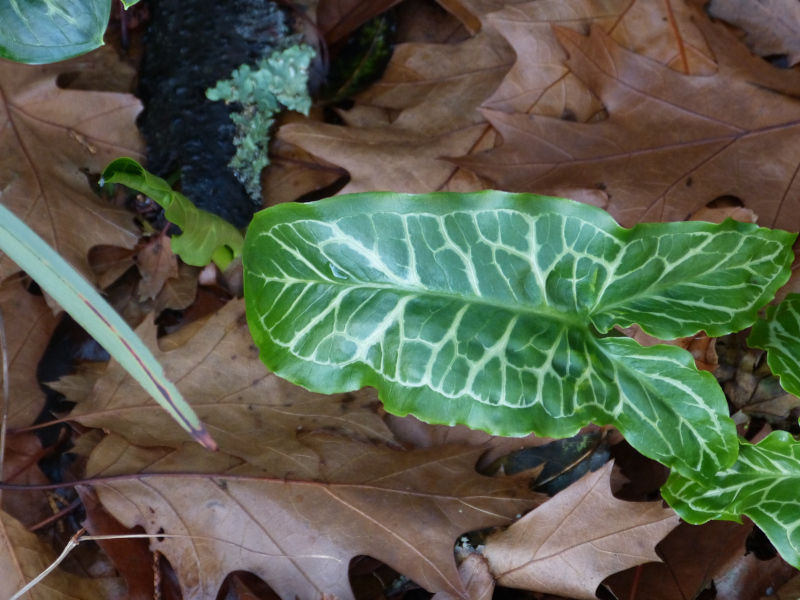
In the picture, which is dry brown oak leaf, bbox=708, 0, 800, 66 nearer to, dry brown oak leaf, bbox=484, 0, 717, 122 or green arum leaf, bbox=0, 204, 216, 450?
dry brown oak leaf, bbox=484, 0, 717, 122

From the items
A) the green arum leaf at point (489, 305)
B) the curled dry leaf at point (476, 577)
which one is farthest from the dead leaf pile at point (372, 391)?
the green arum leaf at point (489, 305)

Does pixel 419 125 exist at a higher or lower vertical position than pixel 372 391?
higher

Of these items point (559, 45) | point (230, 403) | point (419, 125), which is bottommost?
point (230, 403)

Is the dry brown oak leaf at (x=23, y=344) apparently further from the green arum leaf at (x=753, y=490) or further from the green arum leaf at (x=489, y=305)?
the green arum leaf at (x=753, y=490)

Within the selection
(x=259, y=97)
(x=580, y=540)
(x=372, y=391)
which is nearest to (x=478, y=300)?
(x=372, y=391)

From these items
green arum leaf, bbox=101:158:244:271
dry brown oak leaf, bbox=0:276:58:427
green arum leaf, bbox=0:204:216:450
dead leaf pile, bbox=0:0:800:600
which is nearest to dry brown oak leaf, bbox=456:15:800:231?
dead leaf pile, bbox=0:0:800:600

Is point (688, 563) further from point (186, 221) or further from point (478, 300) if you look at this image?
point (186, 221)
